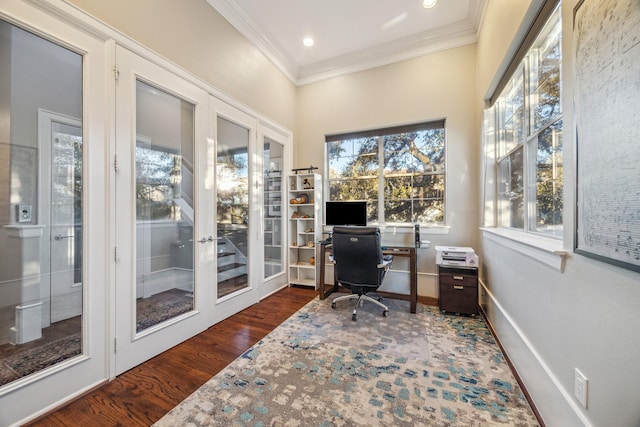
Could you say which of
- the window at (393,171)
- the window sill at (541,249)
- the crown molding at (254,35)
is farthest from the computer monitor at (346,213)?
the crown molding at (254,35)

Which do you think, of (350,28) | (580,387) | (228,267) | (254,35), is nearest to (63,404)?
(228,267)

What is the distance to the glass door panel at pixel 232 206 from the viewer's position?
2.82 meters

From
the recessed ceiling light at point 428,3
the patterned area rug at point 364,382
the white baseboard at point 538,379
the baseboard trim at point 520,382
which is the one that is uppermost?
the recessed ceiling light at point 428,3

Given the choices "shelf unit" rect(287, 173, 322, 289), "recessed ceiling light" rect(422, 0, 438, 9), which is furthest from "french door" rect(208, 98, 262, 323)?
"recessed ceiling light" rect(422, 0, 438, 9)

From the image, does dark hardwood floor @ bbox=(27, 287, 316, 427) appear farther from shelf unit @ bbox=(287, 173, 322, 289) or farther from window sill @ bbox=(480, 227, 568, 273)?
window sill @ bbox=(480, 227, 568, 273)

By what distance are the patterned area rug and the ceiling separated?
3.59m

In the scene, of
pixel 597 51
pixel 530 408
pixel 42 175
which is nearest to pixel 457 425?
pixel 530 408

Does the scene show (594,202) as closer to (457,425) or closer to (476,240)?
(457,425)

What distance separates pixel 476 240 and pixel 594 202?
8.14 ft

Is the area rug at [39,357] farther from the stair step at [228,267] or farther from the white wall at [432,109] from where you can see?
the white wall at [432,109]

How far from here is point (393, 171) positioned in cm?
381

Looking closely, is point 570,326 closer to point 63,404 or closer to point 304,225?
point 63,404

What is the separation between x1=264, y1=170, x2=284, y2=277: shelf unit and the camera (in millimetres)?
3635

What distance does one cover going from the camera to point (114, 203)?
5.98 feet
